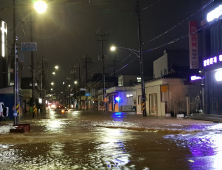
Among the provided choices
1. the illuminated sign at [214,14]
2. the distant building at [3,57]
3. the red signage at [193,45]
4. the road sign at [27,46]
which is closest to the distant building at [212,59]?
the illuminated sign at [214,14]

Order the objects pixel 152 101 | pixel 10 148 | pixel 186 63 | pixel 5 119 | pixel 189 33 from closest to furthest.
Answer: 1. pixel 10 148
2. pixel 189 33
3. pixel 5 119
4. pixel 152 101
5. pixel 186 63

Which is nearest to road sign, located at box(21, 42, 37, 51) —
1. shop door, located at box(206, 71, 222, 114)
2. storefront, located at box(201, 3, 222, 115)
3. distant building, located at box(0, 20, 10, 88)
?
storefront, located at box(201, 3, 222, 115)

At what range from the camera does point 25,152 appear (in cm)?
1070

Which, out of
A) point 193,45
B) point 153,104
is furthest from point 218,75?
point 153,104

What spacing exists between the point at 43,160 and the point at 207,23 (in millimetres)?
22038

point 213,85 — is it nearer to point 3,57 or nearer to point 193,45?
point 193,45

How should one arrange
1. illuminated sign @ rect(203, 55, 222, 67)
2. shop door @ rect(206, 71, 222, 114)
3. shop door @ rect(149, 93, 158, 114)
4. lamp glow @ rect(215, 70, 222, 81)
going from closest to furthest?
illuminated sign @ rect(203, 55, 222, 67), lamp glow @ rect(215, 70, 222, 81), shop door @ rect(206, 71, 222, 114), shop door @ rect(149, 93, 158, 114)

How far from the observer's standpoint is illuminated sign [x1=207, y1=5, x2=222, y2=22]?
24.3 m

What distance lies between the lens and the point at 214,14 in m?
25.2

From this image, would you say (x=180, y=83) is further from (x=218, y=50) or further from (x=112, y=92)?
(x=112, y=92)

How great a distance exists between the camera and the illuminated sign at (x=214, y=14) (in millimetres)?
24266

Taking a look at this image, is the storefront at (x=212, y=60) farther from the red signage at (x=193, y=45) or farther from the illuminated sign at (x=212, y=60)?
the red signage at (x=193, y=45)

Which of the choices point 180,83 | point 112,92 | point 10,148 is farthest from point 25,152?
point 112,92

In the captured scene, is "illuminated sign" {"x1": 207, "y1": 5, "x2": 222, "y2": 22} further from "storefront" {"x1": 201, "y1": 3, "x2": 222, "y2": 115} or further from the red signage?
the red signage
